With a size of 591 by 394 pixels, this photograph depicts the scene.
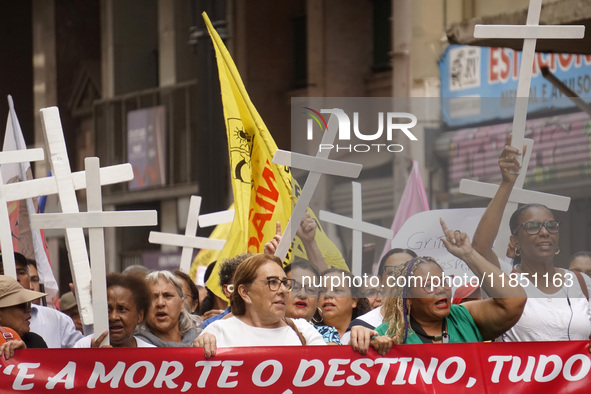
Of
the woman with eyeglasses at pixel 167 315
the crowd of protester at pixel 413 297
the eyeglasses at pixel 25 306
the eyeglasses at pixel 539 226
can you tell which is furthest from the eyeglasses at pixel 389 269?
the eyeglasses at pixel 25 306

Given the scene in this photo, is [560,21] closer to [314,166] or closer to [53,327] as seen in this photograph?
[314,166]

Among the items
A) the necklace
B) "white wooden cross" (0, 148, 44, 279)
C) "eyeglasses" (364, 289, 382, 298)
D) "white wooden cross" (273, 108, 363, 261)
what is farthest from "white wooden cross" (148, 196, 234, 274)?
the necklace

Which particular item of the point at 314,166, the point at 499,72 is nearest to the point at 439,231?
the point at 314,166

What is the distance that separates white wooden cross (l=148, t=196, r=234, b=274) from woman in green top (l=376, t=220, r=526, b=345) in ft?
12.1

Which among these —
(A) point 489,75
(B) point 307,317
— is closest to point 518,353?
(B) point 307,317

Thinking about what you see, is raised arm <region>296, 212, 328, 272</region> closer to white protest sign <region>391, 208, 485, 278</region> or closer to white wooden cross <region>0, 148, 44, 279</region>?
white protest sign <region>391, 208, 485, 278</region>

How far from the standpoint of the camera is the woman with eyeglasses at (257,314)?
5.43 m

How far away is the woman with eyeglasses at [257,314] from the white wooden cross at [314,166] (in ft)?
1.57

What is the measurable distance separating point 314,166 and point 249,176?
1.82 meters

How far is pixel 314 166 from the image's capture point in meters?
5.79

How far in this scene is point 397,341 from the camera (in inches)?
210

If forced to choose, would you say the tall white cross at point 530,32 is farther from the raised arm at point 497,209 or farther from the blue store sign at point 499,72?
the blue store sign at point 499,72

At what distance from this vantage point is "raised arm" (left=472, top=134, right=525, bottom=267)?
17.8 ft

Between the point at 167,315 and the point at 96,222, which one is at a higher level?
the point at 96,222
